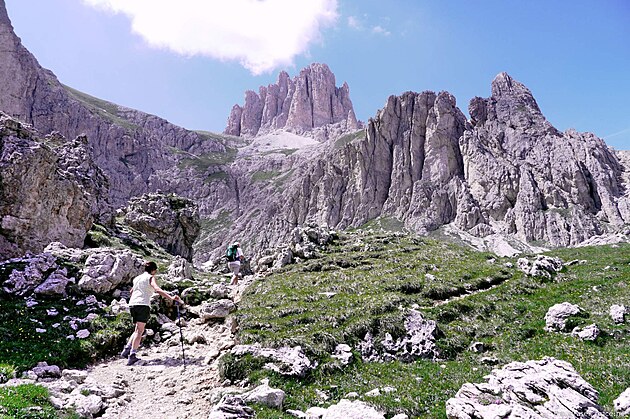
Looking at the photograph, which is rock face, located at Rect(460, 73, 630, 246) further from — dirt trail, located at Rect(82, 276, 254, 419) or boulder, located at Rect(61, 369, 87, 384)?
boulder, located at Rect(61, 369, 87, 384)

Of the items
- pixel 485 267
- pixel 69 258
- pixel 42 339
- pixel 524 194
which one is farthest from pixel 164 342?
pixel 524 194

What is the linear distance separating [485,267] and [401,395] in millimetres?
22136

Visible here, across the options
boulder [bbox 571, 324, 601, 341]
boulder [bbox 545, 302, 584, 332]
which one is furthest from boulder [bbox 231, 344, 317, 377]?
boulder [bbox 545, 302, 584, 332]

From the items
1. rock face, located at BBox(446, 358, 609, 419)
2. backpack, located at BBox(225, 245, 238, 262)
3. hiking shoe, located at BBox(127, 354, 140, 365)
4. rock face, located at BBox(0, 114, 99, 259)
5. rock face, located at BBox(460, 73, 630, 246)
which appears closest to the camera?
rock face, located at BBox(446, 358, 609, 419)

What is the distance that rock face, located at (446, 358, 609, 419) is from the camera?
9000mm

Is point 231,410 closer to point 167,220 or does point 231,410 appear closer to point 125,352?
point 125,352

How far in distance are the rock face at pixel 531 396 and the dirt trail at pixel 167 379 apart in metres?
7.89

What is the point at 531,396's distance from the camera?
9.77 m

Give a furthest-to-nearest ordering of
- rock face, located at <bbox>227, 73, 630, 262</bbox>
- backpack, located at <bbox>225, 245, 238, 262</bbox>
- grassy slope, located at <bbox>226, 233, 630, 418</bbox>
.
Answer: rock face, located at <bbox>227, 73, 630, 262</bbox> → backpack, located at <bbox>225, 245, 238, 262</bbox> → grassy slope, located at <bbox>226, 233, 630, 418</bbox>

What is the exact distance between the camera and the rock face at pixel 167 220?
8225cm

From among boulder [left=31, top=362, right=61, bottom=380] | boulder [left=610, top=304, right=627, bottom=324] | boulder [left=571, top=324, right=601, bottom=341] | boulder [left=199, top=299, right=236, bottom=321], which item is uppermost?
boulder [left=610, top=304, right=627, bottom=324]

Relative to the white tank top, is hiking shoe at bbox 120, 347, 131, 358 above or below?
below

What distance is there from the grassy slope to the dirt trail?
1.44 meters

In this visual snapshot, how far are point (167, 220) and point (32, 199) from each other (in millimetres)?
54829
